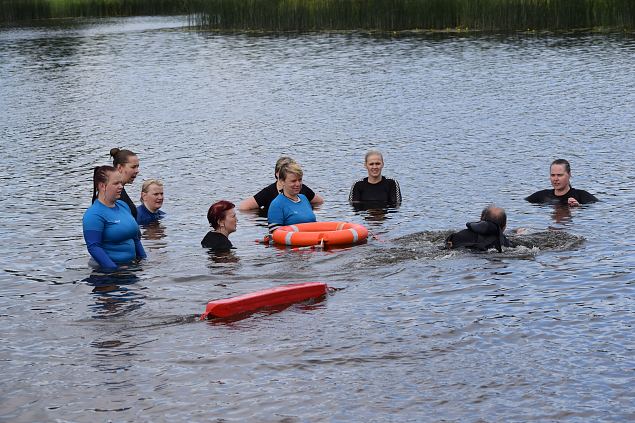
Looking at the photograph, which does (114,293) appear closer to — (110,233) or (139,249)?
(110,233)

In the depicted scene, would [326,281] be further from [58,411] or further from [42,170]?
[42,170]

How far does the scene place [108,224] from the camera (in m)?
12.3

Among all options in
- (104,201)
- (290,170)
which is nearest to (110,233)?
(104,201)

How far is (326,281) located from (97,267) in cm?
275

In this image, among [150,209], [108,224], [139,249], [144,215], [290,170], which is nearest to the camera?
[108,224]

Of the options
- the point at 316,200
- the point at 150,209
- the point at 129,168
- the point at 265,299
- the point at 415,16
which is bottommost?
the point at 265,299

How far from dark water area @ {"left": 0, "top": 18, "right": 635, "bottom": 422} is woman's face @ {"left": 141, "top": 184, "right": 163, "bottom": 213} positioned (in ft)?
1.44

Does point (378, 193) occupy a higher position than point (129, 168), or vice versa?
point (129, 168)

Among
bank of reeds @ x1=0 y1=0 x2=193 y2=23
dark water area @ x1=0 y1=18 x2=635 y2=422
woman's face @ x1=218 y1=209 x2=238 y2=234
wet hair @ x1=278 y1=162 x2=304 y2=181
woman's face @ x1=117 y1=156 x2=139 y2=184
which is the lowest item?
dark water area @ x1=0 y1=18 x2=635 y2=422

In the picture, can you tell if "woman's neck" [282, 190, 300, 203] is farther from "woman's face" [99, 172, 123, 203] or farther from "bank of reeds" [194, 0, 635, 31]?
"bank of reeds" [194, 0, 635, 31]

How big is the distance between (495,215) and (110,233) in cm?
455

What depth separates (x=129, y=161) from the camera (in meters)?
13.8

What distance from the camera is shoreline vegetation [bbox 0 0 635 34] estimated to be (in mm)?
41938

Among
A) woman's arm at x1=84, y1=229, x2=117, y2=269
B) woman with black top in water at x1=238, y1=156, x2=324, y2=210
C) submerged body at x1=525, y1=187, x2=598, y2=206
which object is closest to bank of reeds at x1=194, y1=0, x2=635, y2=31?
submerged body at x1=525, y1=187, x2=598, y2=206
